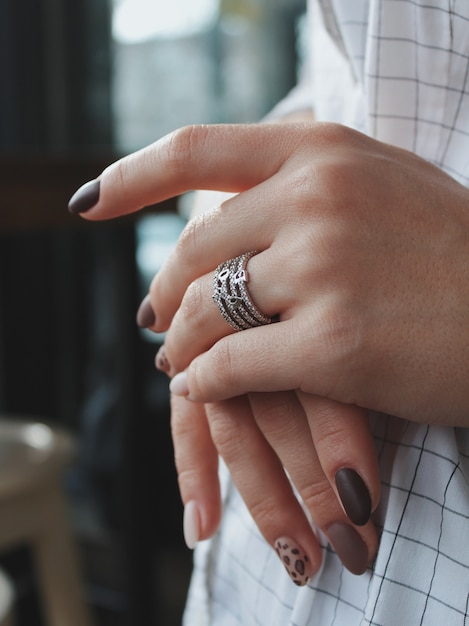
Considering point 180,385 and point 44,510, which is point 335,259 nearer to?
point 180,385

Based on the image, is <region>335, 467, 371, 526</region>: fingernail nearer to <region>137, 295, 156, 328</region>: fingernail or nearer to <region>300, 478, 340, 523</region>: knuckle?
<region>300, 478, 340, 523</region>: knuckle

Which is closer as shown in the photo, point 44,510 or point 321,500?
point 321,500

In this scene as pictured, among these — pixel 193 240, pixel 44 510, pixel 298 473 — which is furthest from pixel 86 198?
pixel 44 510

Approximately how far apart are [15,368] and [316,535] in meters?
1.82

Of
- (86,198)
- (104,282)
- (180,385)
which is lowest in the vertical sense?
(104,282)

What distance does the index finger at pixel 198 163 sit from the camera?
395 millimetres

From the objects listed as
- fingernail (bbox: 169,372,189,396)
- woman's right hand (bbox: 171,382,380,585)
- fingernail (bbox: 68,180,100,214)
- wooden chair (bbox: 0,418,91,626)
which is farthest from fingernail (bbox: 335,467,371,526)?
wooden chair (bbox: 0,418,91,626)

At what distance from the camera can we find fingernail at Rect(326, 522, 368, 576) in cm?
40

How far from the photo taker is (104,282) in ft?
7.44

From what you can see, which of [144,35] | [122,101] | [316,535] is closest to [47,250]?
[122,101]

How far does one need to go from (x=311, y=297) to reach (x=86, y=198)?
160 millimetres

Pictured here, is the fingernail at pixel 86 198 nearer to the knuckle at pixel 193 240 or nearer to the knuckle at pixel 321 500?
the knuckle at pixel 193 240

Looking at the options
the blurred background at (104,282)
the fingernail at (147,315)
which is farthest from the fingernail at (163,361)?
the blurred background at (104,282)

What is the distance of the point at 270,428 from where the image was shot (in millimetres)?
423
